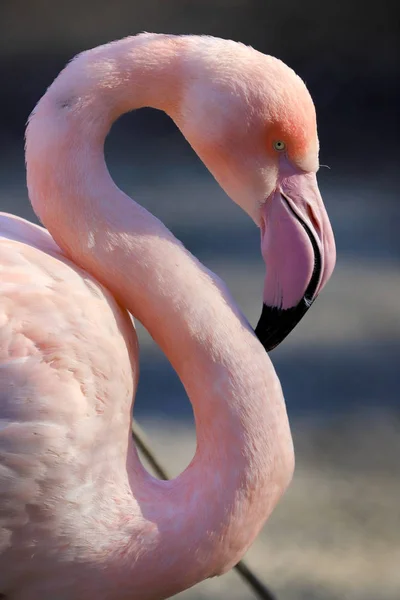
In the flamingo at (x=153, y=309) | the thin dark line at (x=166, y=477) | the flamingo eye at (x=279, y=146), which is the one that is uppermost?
the flamingo eye at (x=279, y=146)

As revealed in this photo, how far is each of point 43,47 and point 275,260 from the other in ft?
12.8

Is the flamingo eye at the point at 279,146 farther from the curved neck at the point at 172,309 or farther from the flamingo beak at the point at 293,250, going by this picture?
the curved neck at the point at 172,309

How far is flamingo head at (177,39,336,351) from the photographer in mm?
1402

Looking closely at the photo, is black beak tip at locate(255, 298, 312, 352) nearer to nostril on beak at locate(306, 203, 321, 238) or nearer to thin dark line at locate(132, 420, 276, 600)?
nostril on beak at locate(306, 203, 321, 238)

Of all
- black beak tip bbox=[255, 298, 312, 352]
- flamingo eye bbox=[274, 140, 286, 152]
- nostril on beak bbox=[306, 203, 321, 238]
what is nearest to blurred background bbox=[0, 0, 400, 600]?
black beak tip bbox=[255, 298, 312, 352]

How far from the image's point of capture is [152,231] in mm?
1480

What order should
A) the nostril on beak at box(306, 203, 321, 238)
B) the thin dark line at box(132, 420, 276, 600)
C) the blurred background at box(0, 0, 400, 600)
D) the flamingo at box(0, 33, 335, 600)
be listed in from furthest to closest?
the blurred background at box(0, 0, 400, 600)
the thin dark line at box(132, 420, 276, 600)
the nostril on beak at box(306, 203, 321, 238)
the flamingo at box(0, 33, 335, 600)

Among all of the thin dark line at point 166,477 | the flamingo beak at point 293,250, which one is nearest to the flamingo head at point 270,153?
the flamingo beak at point 293,250

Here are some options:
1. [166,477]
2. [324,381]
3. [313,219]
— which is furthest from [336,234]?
[313,219]

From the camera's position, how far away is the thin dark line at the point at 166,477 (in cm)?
186

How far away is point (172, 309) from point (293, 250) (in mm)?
216

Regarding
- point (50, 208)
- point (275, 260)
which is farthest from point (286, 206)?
point (50, 208)

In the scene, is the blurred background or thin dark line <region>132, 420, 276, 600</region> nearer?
thin dark line <region>132, 420, 276, 600</region>

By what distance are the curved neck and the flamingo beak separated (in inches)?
2.8
